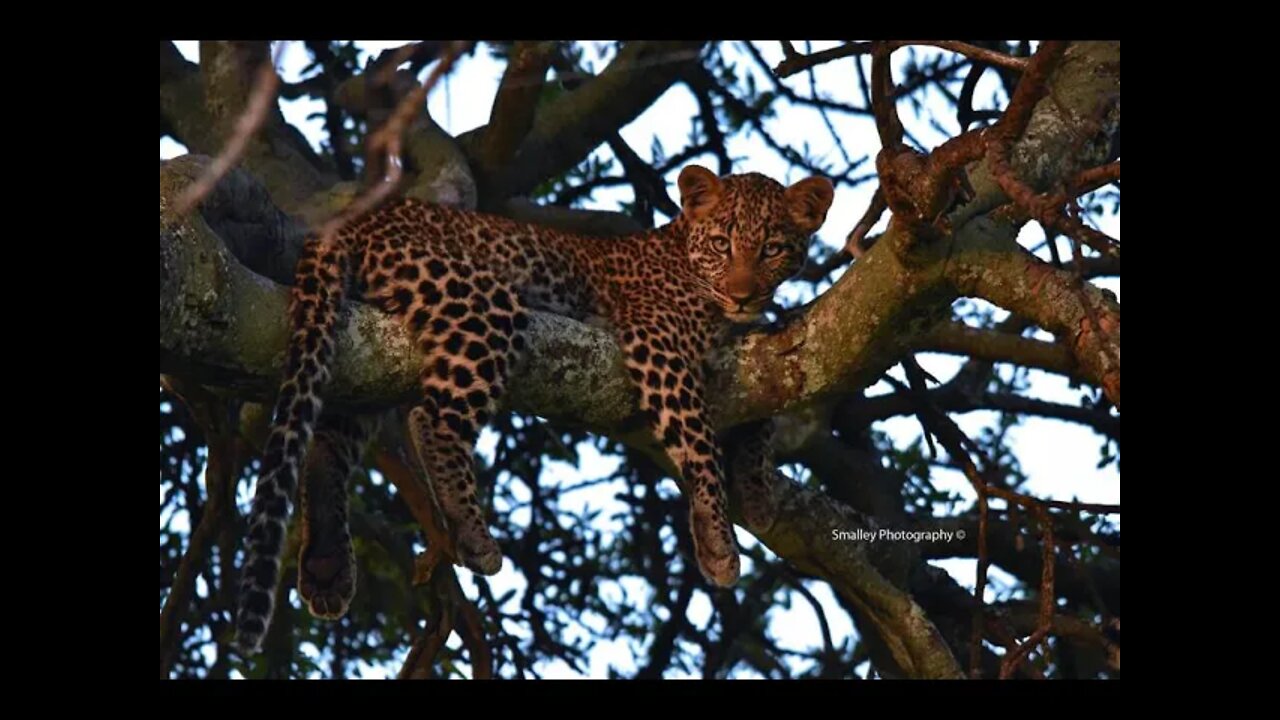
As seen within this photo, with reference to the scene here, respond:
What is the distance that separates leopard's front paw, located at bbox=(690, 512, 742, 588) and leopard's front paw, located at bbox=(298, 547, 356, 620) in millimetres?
1401

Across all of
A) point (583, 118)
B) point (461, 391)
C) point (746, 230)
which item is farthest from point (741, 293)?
point (583, 118)

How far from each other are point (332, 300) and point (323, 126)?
3.52 m

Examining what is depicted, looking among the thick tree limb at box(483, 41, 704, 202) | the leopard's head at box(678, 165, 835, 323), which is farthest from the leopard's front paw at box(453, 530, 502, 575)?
the thick tree limb at box(483, 41, 704, 202)

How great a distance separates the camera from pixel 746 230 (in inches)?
301

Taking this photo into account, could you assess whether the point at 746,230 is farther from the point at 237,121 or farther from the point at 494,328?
the point at 237,121

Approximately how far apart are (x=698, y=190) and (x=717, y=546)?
1784 mm

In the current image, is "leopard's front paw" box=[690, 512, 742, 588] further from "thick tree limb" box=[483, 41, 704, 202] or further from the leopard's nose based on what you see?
"thick tree limb" box=[483, 41, 704, 202]

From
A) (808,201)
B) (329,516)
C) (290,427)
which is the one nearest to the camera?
(290,427)

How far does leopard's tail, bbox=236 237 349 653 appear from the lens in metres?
6.10

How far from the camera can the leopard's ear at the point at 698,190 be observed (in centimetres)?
789

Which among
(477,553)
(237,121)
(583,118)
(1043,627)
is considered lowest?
(1043,627)

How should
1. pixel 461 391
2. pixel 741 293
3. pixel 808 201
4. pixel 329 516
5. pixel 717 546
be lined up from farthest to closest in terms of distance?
pixel 808 201 < pixel 741 293 < pixel 717 546 < pixel 329 516 < pixel 461 391
